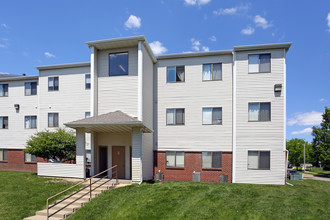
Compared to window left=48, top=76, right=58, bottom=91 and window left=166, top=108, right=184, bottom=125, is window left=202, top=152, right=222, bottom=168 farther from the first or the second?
window left=48, top=76, right=58, bottom=91

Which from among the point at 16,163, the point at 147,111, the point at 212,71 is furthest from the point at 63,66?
the point at 212,71

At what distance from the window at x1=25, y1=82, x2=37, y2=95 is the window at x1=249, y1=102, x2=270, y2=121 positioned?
708 inches

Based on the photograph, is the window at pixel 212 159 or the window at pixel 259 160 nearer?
the window at pixel 259 160

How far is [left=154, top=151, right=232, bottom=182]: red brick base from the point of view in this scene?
13289 mm

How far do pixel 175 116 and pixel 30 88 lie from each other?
13.7m

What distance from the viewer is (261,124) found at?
1288cm

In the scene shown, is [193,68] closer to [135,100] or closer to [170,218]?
[135,100]

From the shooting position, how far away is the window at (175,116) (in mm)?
14102

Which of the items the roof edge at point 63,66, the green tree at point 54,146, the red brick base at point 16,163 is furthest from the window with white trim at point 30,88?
the green tree at point 54,146

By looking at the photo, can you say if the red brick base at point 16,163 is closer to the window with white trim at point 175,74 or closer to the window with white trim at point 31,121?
the window with white trim at point 31,121

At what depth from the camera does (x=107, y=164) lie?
13.4 m

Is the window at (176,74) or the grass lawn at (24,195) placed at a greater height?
the window at (176,74)

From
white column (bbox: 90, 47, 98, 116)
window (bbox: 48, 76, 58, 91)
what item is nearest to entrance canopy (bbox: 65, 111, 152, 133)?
white column (bbox: 90, 47, 98, 116)

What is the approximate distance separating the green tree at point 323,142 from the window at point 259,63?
1454 centimetres
